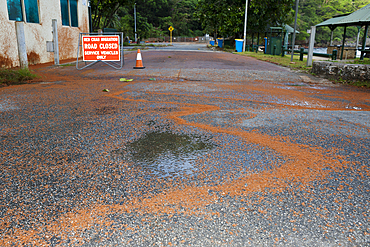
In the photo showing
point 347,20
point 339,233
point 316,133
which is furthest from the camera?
point 347,20

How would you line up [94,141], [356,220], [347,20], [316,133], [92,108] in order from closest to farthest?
[356,220], [94,141], [316,133], [92,108], [347,20]

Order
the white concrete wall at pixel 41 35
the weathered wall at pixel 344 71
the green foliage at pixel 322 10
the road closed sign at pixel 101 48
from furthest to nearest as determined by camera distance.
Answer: the green foliage at pixel 322 10
the road closed sign at pixel 101 48
the white concrete wall at pixel 41 35
the weathered wall at pixel 344 71

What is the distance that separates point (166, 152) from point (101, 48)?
8457mm

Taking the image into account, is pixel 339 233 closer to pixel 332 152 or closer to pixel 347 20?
pixel 332 152

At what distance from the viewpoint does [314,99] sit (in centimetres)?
671

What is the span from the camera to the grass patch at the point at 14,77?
813 cm

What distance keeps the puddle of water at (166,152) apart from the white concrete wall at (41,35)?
9095mm

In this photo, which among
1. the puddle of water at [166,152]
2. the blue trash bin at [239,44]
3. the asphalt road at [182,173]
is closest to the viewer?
the asphalt road at [182,173]

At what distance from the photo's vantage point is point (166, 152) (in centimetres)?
349

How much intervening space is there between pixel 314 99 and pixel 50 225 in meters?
5.99

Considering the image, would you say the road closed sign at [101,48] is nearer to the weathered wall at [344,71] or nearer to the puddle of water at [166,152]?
the weathered wall at [344,71]

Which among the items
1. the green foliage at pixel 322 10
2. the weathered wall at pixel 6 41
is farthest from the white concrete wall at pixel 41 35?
the green foliage at pixel 322 10

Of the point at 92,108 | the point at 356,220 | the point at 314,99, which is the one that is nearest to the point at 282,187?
the point at 356,220

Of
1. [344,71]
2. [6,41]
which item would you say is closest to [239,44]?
[344,71]
